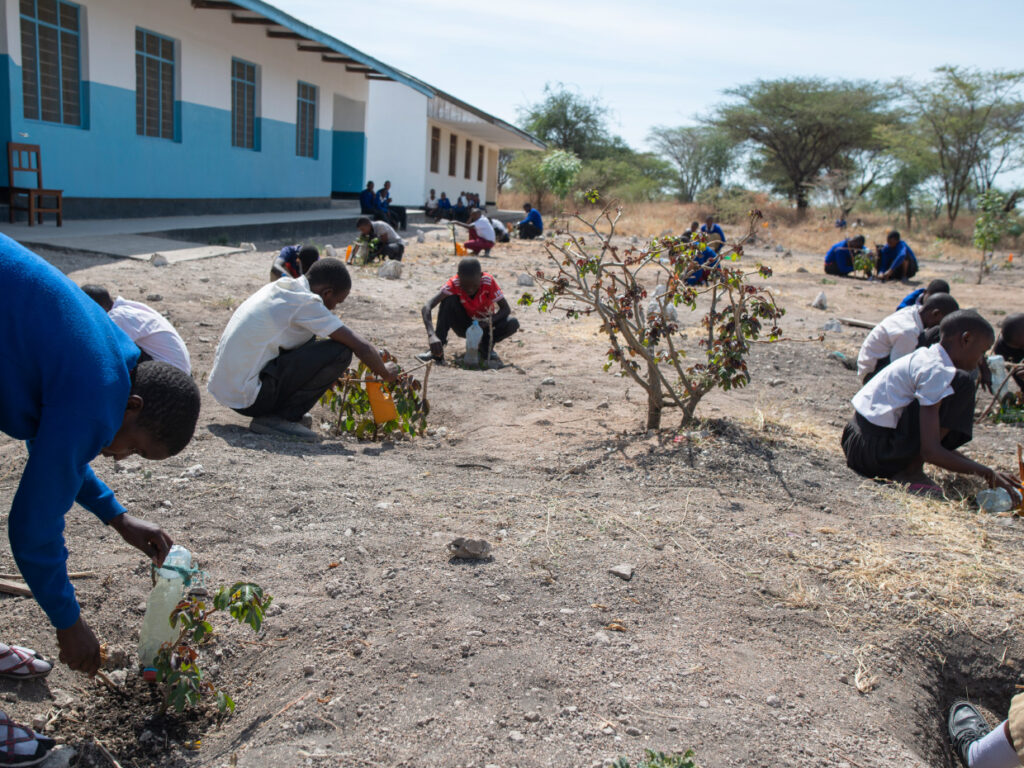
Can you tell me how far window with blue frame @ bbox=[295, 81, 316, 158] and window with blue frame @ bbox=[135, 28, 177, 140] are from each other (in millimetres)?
4683

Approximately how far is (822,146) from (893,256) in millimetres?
20175

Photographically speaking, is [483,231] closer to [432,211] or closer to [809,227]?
[432,211]

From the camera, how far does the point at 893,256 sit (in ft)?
49.8

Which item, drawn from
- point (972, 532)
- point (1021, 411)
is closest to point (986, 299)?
point (1021, 411)

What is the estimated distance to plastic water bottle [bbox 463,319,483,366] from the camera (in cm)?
627

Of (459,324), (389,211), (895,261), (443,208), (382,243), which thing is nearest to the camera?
(459,324)

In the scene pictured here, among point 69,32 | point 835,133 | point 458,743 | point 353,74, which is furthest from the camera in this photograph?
point 835,133

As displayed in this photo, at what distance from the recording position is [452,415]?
5.03 m

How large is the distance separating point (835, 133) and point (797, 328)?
26.6 meters

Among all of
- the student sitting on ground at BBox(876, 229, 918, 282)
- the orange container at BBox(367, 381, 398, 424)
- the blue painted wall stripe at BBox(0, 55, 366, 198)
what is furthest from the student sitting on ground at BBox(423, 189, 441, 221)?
the orange container at BBox(367, 381, 398, 424)

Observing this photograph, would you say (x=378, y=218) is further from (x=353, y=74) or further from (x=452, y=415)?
(x=452, y=415)

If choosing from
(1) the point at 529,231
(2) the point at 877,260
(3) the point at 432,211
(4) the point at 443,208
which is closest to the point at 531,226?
(1) the point at 529,231

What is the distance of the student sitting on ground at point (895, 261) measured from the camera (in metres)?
14.9

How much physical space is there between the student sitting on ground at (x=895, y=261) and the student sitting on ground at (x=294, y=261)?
1179 cm
